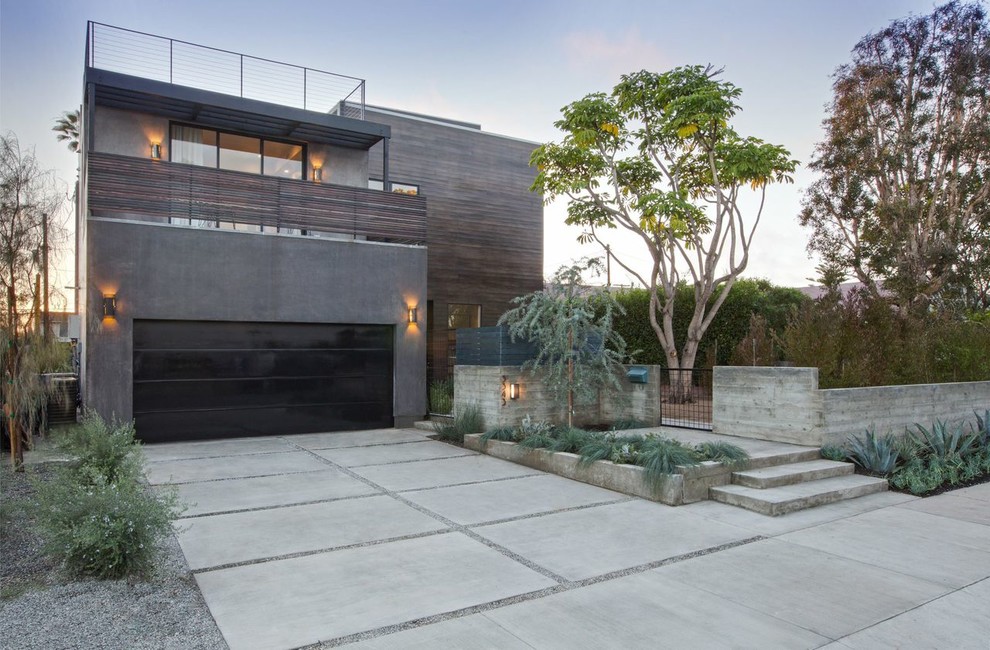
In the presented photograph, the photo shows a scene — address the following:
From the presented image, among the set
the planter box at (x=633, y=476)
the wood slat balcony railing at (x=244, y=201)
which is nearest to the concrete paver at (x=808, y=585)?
the planter box at (x=633, y=476)

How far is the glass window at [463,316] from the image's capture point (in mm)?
17266

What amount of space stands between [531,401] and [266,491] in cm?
465

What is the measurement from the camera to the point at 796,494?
661 cm

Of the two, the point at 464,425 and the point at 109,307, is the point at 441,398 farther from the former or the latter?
the point at 109,307

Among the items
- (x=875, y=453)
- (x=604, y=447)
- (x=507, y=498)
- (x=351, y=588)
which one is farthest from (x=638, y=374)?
(x=351, y=588)

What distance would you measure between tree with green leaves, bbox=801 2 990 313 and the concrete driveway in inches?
458

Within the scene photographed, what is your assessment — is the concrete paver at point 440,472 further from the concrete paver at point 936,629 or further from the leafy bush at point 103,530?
the concrete paver at point 936,629

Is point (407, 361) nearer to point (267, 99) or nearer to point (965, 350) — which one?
point (267, 99)

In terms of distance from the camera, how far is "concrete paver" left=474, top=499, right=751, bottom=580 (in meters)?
4.83

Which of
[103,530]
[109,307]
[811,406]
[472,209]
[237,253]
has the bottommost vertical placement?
[103,530]

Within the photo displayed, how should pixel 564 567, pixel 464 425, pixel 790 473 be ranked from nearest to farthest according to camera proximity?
1. pixel 564 567
2. pixel 790 473
3. pixel 464 425

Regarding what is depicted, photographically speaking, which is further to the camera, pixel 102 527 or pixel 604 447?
pixel 604 447

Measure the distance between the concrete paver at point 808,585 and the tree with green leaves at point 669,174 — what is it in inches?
395

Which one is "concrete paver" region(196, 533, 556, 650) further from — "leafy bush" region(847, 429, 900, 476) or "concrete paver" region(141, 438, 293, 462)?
"concrete paver" region(141, 438, 293, 462)
